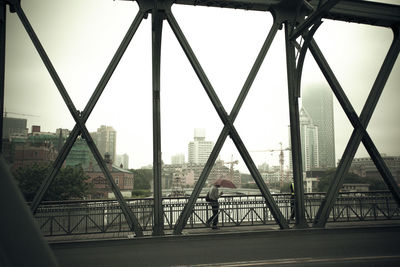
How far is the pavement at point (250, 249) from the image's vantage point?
6.49 metres

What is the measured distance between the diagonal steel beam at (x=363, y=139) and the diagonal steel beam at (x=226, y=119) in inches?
66.5

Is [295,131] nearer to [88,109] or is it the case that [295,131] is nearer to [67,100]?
[88,109]

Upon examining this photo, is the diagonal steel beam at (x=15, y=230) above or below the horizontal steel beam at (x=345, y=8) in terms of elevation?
below

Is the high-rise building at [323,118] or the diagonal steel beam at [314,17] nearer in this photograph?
the diagonal steel beam at [314,17]

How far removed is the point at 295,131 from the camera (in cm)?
1120

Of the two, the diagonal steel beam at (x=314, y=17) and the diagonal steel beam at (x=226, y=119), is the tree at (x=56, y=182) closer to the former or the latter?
the diagonal steel beam at (x=226, y=119)

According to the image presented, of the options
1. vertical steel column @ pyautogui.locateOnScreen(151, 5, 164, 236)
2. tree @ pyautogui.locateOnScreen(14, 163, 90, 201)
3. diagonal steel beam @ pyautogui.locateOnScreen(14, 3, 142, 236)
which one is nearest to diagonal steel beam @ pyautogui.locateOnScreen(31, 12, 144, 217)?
diagonal steel beam @ pyautogui.locateOnScreen(14, 3, 142, 236)

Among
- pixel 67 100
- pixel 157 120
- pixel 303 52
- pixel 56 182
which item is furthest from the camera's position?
pixel 56 182

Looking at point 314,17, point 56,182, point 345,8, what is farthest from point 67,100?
point 56,182

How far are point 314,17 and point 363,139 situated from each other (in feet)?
16.5

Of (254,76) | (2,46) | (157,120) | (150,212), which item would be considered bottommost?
(150,212)

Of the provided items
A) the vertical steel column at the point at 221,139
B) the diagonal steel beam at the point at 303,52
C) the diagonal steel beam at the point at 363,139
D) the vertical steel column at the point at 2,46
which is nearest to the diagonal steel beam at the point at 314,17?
the diagonal steel beam at the point at 303,52

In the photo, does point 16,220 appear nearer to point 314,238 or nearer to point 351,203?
point 314,238

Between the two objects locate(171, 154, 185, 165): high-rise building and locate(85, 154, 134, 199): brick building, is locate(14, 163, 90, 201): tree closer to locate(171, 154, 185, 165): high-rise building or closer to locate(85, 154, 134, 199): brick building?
locate(85, 154, 134, 199): brick building
